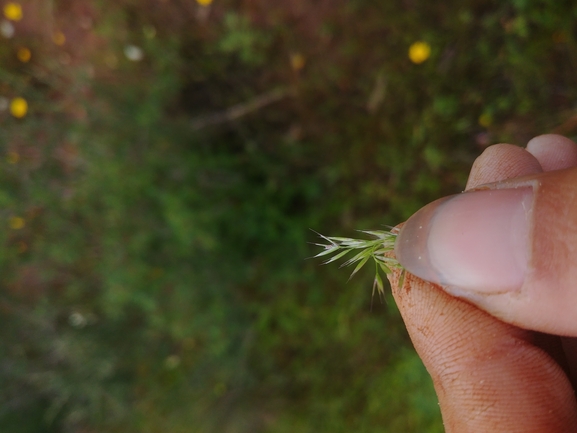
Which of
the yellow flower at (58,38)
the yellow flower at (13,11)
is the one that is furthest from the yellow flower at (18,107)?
the yellow flower at (13,11)

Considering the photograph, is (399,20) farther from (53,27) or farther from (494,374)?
(53,27)

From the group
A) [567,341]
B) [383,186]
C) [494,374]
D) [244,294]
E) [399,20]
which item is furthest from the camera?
[244,294]

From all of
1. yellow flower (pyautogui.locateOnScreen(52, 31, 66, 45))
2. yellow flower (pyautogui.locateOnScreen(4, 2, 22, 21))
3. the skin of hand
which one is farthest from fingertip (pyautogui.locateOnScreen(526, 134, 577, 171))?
yellow flower (pyautogui.locateOnScreen(4, 2, 22, 21))

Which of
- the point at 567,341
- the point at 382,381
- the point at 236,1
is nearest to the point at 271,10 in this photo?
the point at 236,1

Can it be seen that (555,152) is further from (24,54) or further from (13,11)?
(13,11)

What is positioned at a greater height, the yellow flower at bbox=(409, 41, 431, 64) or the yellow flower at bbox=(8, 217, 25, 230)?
the yellow flower at bbox=(409, 41, 431, 64)

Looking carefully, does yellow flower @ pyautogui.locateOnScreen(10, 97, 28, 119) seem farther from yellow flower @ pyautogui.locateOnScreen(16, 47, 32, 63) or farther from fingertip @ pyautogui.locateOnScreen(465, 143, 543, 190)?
fingertip @ pyautogui.locateOnScreen(465, 143, 543, 190)
